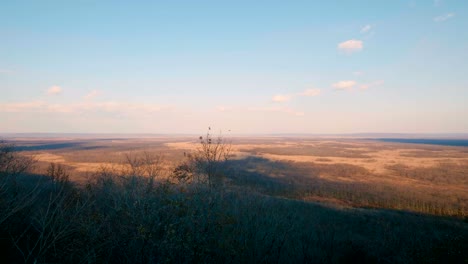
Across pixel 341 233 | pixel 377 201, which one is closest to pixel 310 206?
pixel 341 233

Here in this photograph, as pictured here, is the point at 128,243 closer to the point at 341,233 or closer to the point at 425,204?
the point at 341,233

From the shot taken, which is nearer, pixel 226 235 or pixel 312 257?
pixel 226 235

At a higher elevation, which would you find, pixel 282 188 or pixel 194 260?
pixel 194 260

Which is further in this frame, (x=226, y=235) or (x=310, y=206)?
(x=310, y=206)

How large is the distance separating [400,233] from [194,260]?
58.2 feet

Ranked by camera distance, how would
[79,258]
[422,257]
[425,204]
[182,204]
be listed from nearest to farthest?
[79,258]
[182,204]
[422,257]
[425,204]

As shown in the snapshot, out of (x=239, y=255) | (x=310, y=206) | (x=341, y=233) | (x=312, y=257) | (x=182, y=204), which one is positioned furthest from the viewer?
(x=310, y=206)

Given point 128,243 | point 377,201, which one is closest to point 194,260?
point 128,243

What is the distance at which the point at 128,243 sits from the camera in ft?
23.9

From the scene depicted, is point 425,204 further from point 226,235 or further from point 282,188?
point 226,235

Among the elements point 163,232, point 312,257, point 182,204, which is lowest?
point 312,257

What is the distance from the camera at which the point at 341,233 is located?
20.0 m

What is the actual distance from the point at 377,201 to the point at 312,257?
25.3 m

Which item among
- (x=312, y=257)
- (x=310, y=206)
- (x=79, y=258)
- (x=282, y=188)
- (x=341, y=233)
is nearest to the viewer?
(x=79, y=258)
